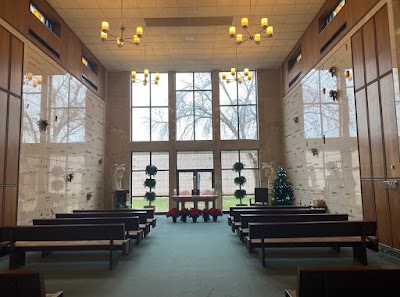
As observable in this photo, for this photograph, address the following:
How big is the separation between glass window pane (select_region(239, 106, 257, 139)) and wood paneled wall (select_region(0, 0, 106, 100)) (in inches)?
218

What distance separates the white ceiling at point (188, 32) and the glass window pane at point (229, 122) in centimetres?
169

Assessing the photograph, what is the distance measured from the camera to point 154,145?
12.8 metres

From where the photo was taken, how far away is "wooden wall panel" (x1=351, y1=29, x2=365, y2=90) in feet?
20.3

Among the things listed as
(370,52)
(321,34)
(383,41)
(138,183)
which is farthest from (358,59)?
(138,183)

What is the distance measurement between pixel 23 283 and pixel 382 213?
554cm

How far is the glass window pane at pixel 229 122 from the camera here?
42.2 feet

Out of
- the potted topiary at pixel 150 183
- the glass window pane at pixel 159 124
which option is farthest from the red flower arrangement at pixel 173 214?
the glass window pane at pixel 159 124

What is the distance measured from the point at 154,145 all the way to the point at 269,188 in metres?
4.77

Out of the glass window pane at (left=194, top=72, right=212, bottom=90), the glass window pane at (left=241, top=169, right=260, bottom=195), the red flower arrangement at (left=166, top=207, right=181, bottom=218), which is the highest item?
the glass window pane at (left=194, top=72, right=212, bottom=90)

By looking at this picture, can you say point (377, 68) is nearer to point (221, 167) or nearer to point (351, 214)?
point (351, 214)

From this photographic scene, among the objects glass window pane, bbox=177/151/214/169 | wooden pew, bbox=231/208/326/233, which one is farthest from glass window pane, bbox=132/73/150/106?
wooden pew, bbox=231/208/326/233

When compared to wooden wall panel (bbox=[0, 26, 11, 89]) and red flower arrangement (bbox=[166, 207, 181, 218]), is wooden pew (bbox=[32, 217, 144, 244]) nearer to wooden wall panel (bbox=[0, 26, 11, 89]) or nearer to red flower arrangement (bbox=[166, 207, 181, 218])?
wooden wall panel (bbox=[0, 26, 11, 89])

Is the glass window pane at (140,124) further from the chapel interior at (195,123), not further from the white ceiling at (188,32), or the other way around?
the white ceiling at (188,32)

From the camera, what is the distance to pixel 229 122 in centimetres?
1293
